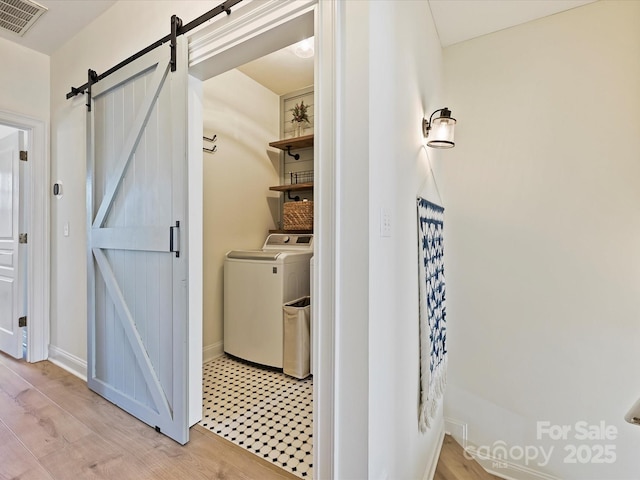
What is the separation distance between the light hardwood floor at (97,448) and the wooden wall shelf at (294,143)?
2.56 meters

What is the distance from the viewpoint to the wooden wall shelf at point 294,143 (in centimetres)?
313

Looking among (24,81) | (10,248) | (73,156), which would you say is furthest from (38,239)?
(24,81)

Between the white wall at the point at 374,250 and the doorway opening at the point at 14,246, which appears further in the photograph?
the doorway opening at the point at 14,246

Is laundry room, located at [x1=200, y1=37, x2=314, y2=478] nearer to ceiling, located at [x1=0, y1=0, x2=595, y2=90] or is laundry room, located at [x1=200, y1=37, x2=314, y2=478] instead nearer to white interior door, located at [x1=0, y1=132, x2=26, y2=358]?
ceiling, located at [x1=0, y1=0, x2=595, y2=90]

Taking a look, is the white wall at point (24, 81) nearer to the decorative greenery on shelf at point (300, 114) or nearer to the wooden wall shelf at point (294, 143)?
the wooden wall shelf at point (294, 143)

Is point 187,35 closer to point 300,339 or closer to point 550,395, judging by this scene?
point 300,339

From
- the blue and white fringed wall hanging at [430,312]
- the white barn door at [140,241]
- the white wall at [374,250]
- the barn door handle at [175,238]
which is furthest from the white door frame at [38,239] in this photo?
the blue and white fringed wall hanging at [430,312]

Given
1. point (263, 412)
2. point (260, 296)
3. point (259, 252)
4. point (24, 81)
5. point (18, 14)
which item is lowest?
point (263, 412)

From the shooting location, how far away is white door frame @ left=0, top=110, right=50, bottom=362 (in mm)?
2594

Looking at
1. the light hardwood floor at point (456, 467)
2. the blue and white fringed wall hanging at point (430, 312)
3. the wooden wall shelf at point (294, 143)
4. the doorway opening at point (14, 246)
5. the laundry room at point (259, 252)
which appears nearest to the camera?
the blue and white fringed wall hanging at point (430, 312)

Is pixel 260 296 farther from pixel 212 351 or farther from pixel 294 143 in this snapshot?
pixel 294 143

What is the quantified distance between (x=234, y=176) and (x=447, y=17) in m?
2.12

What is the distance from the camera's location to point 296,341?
2.44 meters

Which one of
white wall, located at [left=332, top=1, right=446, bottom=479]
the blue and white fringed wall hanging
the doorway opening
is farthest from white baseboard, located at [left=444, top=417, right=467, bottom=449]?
the doorway opening
